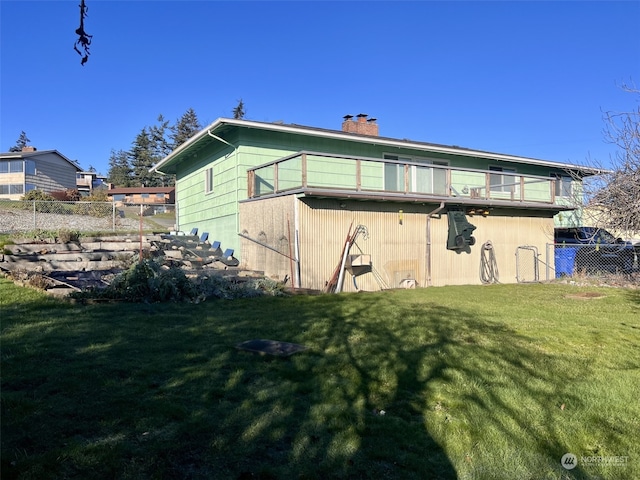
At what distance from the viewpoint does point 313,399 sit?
3674 mm

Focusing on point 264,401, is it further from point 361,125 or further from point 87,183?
point 87,183

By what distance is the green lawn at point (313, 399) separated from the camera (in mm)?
2691

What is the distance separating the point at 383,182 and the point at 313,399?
9.69m

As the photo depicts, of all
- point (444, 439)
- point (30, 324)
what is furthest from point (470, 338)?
point (30, 324)

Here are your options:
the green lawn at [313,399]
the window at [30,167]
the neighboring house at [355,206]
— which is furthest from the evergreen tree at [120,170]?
the green lawn at [313,399]

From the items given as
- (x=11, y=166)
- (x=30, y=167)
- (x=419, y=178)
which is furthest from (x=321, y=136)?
(x=11, y=166)

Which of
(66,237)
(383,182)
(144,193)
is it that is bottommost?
(66,237)

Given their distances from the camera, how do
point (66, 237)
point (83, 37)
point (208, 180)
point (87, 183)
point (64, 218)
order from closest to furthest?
point (83, 37) < point (66, 237) < point (208, 180) < point (64, 218) < point (87, 183)

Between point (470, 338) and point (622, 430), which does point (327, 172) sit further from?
point (622, 430)

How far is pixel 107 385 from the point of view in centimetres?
370

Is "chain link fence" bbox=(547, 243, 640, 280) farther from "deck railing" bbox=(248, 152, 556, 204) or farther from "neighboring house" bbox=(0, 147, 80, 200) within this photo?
"neighboring house" bbox=(0, 147, 80, 200)

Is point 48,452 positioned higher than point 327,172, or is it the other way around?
point 327,172

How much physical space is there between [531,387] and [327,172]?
8288mm

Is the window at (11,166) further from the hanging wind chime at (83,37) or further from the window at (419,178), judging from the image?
the hanging wind chime at (83,37)
